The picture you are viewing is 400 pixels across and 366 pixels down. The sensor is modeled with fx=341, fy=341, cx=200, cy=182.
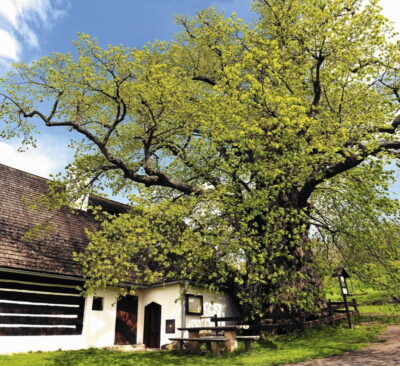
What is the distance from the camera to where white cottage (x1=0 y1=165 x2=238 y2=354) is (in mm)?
14211

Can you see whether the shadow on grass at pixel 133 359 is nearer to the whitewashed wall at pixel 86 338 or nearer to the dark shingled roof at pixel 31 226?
the whitewashed wall at pixel 86 338

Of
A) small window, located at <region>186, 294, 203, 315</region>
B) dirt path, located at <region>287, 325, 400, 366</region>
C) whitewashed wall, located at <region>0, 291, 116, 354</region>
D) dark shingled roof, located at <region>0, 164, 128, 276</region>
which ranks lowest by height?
dirt path, located at <region>287, 325, 400, 366</region>

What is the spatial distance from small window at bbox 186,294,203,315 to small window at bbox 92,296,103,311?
433cm

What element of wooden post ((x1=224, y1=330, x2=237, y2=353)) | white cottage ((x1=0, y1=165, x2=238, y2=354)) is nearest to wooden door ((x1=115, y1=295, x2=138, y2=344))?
white cottage ((x1=0, y1=165, x2=238, y2=354))

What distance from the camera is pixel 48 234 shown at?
1686 cm

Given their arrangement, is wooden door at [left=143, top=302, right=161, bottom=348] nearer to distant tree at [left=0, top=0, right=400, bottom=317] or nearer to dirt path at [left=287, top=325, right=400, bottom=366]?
distant tree at [left=0, top=0, right=400, bottom=317]

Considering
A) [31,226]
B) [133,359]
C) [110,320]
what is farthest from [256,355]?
[31,226]

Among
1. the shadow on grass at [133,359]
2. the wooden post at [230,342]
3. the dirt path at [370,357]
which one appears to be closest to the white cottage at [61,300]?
the wooden post at [230,342]

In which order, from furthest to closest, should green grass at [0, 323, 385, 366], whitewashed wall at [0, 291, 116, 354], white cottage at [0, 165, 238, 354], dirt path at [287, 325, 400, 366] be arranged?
white cottage at [0, 165, 238, 354] → whitewashed wall at [0, 291, 116, 354] → green grass at [0, 323, 385, 366] → dirt path at [287, 325, 400, 366]

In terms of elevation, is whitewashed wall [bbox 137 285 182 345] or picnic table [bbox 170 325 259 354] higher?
whitewashed wall [bbox 137 285 182 345]

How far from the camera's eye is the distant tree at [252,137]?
12031 millimetres

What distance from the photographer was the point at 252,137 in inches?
506

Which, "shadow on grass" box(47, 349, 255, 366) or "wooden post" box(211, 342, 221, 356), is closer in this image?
"shadow on grass" box(47, 349, 255, 366)

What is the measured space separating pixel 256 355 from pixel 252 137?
25.3 feet
